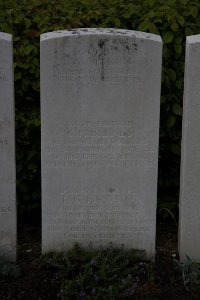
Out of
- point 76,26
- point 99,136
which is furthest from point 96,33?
point 76,26

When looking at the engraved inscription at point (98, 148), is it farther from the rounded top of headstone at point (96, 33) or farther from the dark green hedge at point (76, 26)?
the dark green hedge at point (76, 26)

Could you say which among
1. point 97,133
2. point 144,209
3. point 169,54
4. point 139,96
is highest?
point 169,54

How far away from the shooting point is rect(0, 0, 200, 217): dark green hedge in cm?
545

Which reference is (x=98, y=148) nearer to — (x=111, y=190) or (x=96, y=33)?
(x=111, y=190)

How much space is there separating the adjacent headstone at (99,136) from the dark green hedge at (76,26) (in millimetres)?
846

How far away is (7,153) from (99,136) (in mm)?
733

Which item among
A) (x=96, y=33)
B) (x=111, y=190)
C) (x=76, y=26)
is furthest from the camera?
(x=76, y=26)

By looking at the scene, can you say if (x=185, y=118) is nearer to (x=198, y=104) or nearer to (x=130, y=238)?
(x=198, y=104)

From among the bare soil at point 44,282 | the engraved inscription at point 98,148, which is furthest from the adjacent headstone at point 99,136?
the bare soil at point 44,282

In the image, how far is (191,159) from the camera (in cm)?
478

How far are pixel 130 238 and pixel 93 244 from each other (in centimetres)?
31

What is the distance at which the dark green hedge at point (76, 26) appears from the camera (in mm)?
Answer: 5453

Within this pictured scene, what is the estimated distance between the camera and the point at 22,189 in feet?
18.9

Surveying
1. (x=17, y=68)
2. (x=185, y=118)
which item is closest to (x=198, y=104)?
(x=185, y=118)
